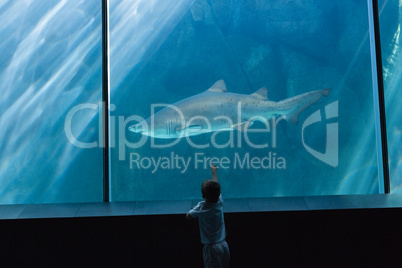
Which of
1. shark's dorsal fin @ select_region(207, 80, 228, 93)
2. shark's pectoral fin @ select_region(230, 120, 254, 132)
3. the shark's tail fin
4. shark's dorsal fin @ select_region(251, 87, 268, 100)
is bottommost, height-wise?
shark's pectoral fin @ select_region(230, 120, 254, 132)

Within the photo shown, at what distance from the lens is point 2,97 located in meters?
15.6

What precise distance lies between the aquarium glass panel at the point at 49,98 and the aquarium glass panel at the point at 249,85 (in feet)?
3.80

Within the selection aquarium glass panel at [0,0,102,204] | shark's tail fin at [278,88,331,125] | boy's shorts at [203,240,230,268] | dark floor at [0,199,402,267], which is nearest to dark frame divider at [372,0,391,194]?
shark's tail fin at [278,88,331,125]

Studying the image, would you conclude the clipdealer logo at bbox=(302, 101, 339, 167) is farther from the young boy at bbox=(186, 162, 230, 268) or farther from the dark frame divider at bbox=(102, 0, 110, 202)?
the young boy at bbox=(186, 162, 230, 268)

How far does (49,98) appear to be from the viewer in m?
15.4

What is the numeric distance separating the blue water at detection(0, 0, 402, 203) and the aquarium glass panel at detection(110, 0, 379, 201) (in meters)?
0.07

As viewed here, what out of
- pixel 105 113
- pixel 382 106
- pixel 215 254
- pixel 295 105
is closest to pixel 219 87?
pixel 295 105

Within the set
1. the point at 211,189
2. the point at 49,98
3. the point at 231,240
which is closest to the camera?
the point at 211,189

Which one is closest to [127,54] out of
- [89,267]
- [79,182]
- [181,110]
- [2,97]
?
[2,97]

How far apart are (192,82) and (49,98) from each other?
598 cm

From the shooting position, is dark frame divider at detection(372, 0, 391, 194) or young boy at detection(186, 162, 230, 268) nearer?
young boy at detection(186, 162, 230, 268)

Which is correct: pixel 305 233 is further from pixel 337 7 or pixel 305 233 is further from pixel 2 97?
pixel 2 97

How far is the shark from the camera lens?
5055 mm

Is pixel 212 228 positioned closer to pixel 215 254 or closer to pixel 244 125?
pixel 215 254
